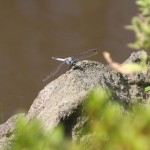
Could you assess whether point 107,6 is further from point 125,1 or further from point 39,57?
point 39,57

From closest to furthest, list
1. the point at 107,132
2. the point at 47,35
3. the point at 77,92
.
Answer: the point at 107,132 < the point at 77,92 < the point at 47,35

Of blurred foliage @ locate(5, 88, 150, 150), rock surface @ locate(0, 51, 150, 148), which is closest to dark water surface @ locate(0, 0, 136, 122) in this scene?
rock surface @ locate(0, 51, 150, 148)

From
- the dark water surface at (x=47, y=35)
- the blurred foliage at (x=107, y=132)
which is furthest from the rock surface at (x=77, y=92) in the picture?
the dark water surface at (x=47, y=35)

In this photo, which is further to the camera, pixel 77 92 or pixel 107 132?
pixel 77 92

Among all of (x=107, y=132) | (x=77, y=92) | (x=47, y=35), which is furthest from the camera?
(x=47, y=35)

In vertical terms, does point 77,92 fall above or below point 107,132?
above

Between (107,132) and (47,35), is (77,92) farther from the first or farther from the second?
(47,35)

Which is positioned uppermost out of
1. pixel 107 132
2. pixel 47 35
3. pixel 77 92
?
pixel 47 35

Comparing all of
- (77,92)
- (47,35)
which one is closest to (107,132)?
(77,92)
